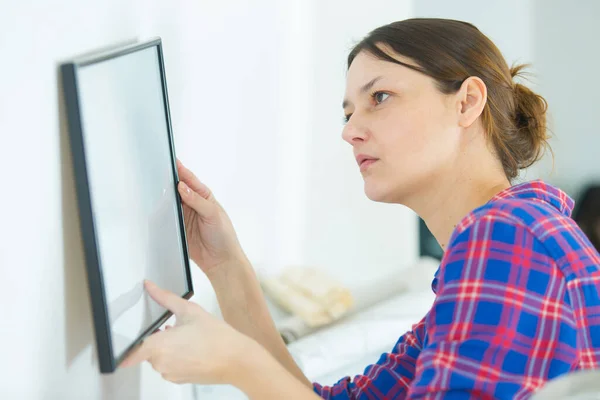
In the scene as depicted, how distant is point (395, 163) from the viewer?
1.12m

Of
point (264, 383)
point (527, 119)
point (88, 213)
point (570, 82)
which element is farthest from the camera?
point (570, 82)

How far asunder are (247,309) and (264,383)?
36cm

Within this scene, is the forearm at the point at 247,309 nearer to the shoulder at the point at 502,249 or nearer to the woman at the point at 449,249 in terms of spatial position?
the woman at the point at 449,249

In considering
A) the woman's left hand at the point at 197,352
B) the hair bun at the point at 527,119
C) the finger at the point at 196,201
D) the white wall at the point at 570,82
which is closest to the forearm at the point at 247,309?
the finger at the point at 196,201

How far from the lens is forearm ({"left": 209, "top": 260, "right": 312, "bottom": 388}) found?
1.19 meters

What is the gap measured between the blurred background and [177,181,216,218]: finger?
0.55 ft

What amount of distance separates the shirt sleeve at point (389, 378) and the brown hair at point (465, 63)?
31cm

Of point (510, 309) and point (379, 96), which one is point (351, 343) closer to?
point (379, 96)

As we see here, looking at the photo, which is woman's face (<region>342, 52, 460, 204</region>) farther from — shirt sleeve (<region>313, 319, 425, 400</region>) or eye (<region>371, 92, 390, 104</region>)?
shirt sleeve (<region>313, 319, 425, 400</region>)

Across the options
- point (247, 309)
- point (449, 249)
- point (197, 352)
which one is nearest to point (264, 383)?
point (197, 352)

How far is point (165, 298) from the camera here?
0.91 metres

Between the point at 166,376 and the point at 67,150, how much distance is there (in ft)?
0.89

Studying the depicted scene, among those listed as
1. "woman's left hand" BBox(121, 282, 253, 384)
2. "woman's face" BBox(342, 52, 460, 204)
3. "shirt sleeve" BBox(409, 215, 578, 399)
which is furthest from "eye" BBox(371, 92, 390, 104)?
"woman's left hand" BBox(121, 282, 253, 384)

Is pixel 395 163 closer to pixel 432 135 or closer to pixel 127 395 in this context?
pixel 432 135
